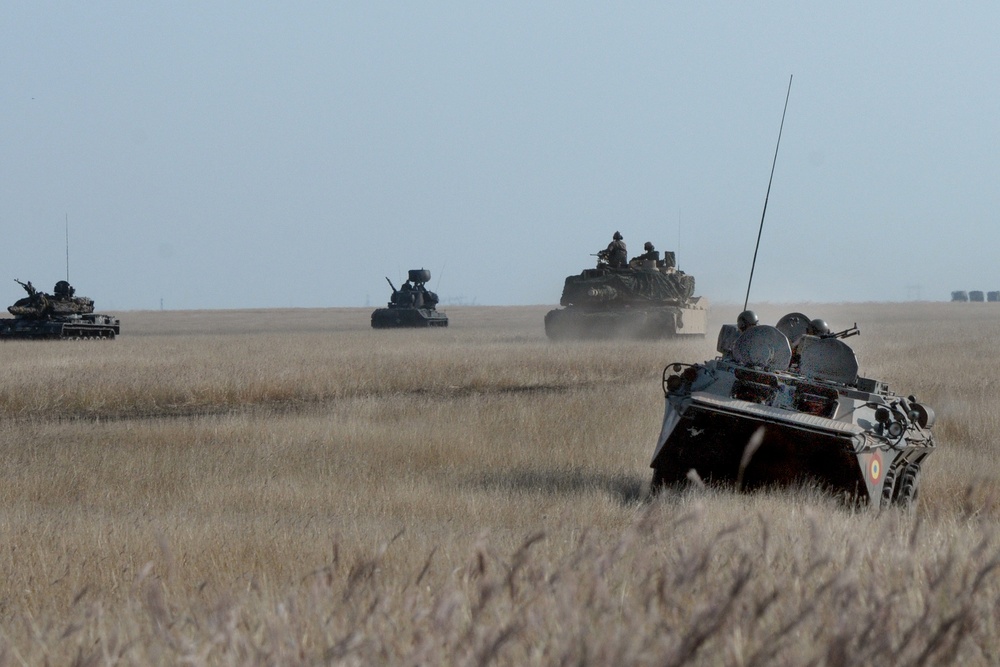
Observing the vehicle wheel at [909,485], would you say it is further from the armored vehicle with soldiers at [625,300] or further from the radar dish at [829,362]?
the armored vehicle with soldiers at [625,300]

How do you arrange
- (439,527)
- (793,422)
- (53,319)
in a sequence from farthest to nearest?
(53,319)
(793,422)
(439,527)

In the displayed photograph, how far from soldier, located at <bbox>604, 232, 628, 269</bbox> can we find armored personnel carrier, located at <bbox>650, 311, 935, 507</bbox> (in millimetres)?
25912

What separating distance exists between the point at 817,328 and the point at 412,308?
4272 centimetres

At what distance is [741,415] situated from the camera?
29.9 ft

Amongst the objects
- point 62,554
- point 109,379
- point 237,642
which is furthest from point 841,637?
point 109,379

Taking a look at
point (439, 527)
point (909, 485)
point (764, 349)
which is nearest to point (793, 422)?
point (764, 349)

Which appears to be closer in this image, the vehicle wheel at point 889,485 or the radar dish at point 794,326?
the vehicle wheel at point 889,485

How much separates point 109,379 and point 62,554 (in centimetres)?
1342

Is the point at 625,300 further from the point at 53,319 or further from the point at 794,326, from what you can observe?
the point at 794,326

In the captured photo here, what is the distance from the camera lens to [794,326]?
1078cm

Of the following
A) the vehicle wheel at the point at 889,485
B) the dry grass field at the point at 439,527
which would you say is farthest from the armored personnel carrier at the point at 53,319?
the vehicle wheel at the point at 889,485

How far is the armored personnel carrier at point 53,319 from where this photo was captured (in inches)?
1582

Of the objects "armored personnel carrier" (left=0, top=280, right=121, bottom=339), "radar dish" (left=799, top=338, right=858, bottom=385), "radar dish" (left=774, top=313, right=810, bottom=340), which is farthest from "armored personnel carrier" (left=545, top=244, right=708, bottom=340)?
"radar dish" (left=799, top=338, right=858, bottom=385)

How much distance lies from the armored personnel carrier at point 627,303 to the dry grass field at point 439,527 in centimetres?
710
